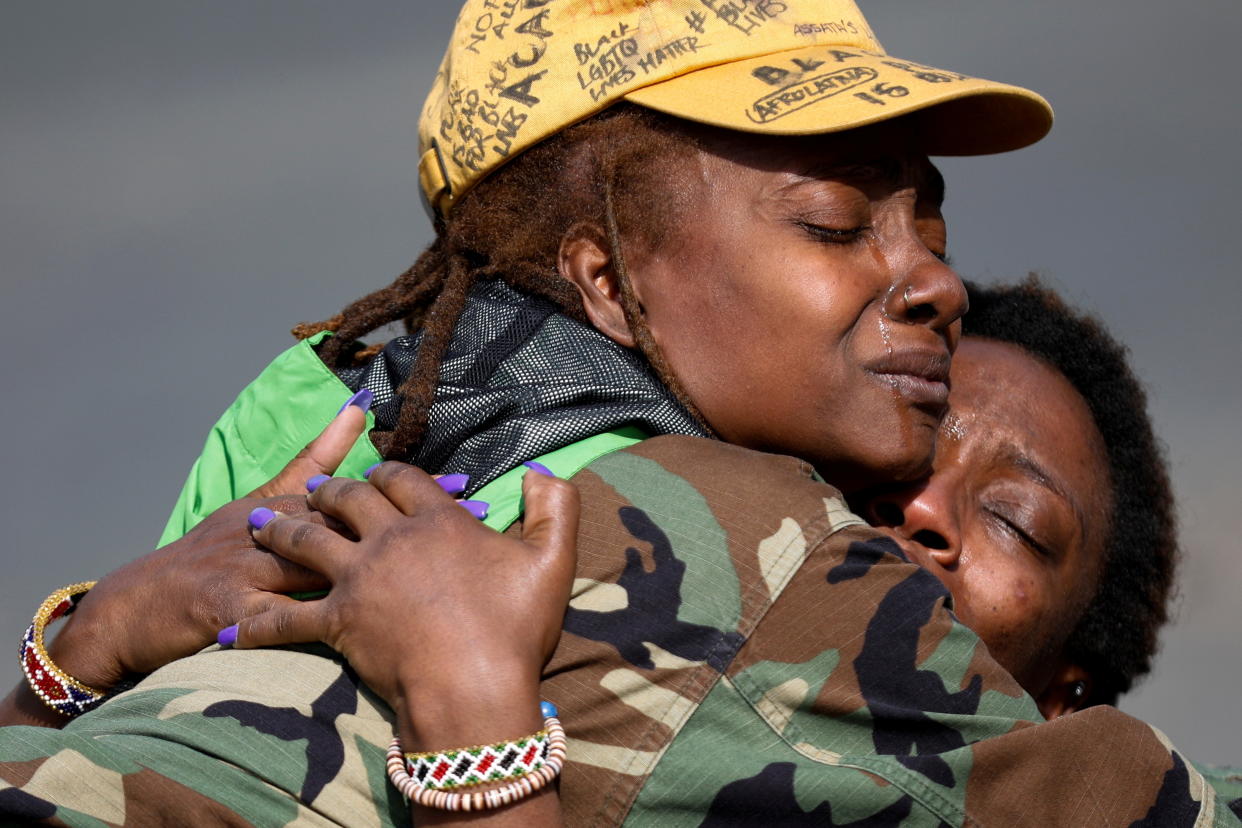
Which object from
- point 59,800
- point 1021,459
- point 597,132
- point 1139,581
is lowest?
point 1139,581

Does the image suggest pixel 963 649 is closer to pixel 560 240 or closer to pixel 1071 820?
pixel 1071 820

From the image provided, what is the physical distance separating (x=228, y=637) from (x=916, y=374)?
55.7 inches

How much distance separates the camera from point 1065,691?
405cm

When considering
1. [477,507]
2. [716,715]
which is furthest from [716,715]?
[477,507]

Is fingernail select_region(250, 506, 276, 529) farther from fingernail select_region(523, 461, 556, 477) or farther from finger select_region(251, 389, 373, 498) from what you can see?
fingernail select_region(523, 461, 556, 477)

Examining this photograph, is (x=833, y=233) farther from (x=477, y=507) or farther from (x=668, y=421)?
(x=477, y=507)

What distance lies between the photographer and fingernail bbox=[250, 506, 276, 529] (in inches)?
96.3

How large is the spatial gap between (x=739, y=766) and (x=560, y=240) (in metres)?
1.24

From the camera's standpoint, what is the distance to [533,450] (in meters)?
2.45

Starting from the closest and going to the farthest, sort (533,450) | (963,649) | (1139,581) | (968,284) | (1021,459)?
1. (963,649)
2. (533,450)
3. (1021,459)
4. (1139,581)
5. (968,284)

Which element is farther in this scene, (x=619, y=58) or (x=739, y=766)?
(x=619, y=58)

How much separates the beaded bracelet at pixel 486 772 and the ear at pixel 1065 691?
2.39 m

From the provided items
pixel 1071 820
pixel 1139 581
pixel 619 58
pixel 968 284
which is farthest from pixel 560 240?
pixel 1139 581

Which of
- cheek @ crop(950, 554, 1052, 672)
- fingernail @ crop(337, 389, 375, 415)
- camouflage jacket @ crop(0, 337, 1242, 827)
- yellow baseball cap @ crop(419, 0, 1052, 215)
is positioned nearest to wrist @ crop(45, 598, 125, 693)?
camouflage jacket @ crop(0, 337, 1242, 827)
